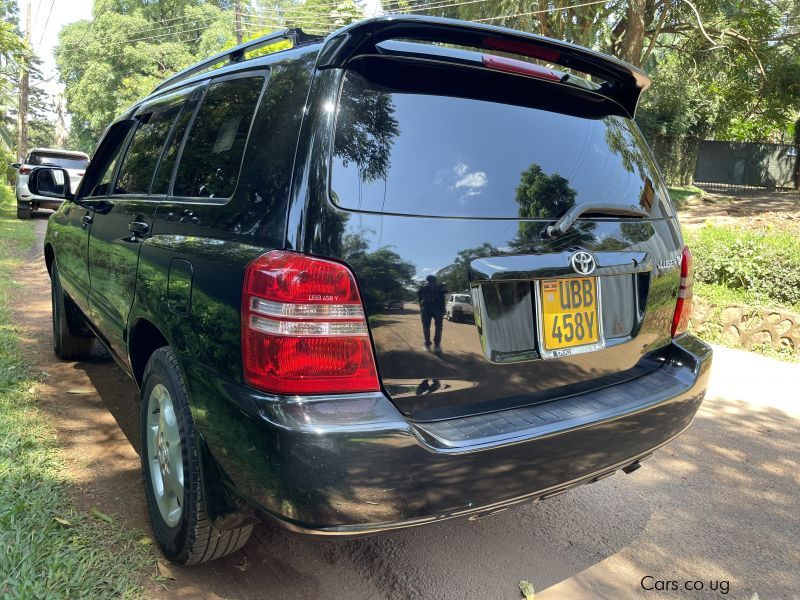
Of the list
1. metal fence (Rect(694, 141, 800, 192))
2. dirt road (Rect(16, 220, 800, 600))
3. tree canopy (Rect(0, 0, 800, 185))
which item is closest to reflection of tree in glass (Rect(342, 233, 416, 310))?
dirt road (Rect(16, 220, 800, 600))

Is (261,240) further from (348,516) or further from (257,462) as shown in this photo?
(348,516)

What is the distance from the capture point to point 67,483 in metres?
2.93

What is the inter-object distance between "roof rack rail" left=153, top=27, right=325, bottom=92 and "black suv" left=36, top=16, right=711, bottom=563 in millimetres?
15

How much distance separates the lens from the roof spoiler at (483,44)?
1.91 meters

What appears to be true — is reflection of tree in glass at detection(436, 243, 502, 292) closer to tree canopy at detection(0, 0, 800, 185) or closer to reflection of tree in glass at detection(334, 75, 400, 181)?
reflection of tree in glass at detection(334, 75, 400, 181)

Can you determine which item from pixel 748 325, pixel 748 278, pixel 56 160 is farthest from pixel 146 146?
pixel 56 160

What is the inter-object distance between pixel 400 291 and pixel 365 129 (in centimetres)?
49

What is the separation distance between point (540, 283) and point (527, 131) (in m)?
0.54

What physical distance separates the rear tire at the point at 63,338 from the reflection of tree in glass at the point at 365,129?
344cm

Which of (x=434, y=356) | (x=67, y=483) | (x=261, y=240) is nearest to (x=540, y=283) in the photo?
(x=434, y=356)

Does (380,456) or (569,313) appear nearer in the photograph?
(380,456)

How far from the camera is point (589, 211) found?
2230mm

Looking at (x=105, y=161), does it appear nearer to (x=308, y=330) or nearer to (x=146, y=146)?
(x=146, y=146)

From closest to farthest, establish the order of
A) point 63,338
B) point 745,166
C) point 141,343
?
point 141,343 → point 63,338 → point 745,166
